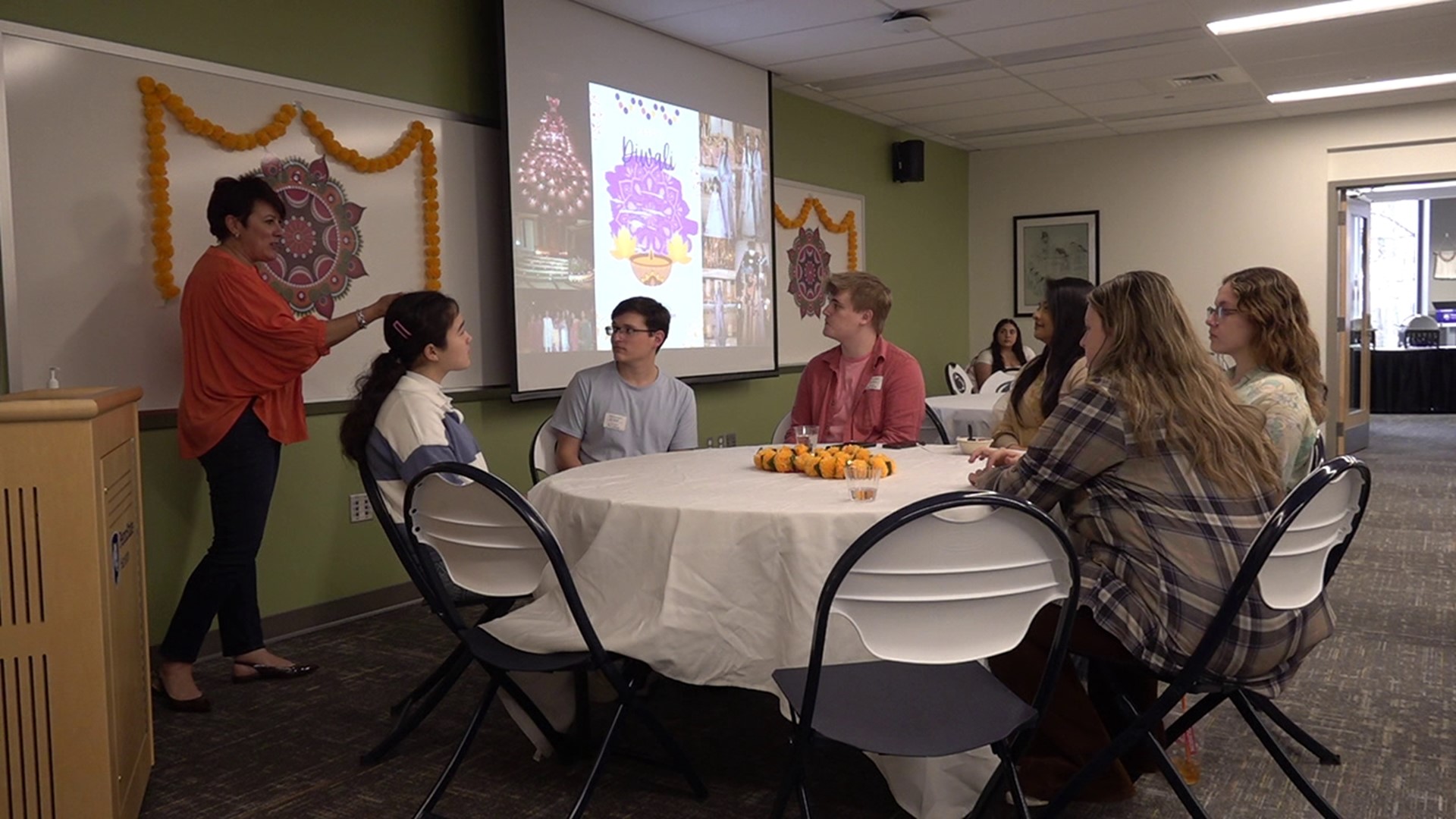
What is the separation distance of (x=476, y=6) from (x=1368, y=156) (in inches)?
275

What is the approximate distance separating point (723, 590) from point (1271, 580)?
1028mm

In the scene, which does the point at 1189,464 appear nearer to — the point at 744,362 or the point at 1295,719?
the point at 1295,719

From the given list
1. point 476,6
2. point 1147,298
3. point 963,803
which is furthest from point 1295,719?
point 476,6

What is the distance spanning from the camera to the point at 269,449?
3494 mm

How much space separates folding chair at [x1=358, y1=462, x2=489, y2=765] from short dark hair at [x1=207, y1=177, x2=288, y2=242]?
1.15 meters

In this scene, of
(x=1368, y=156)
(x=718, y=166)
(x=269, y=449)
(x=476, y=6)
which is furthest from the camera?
(x=1368, y=156)

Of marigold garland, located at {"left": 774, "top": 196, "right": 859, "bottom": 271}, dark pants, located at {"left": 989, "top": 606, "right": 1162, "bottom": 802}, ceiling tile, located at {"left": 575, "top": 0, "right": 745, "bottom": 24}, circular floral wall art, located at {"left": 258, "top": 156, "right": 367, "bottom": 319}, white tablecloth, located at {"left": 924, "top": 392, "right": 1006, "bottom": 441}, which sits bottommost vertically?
dark pants, located at {"left": 989, "top": 606, "right": 1162, "bottom": 802}

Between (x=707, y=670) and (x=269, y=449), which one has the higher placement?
(x=269, y=449)

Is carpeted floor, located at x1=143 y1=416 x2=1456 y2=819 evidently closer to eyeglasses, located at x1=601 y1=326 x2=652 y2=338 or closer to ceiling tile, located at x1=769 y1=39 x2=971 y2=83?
eyeglasses, located at x1=601 y1=326 x2=652 y2=338

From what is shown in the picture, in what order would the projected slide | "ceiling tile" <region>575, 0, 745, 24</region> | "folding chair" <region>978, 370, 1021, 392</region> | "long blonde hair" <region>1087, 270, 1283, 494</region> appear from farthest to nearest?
"folding chair" <region>978, 370, 1021, 392</region>, "ceiling tile" <region>575, 0, 745, 24</region>, the projected slide, "long blonde hair" <region>1087, 270, 1283, 494</region>

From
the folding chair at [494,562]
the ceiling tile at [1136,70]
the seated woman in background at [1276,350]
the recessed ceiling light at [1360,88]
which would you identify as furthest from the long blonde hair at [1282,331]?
the recessed ceiling light at [1360,88]

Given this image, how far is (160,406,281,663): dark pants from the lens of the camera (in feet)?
10.8

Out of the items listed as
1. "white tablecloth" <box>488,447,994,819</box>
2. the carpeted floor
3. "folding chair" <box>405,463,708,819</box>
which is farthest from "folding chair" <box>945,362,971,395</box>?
"folding chair" <box>405,463,708,819</box>

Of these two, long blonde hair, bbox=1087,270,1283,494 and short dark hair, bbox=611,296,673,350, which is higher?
short dark hair, bbox=611,296,673,350
